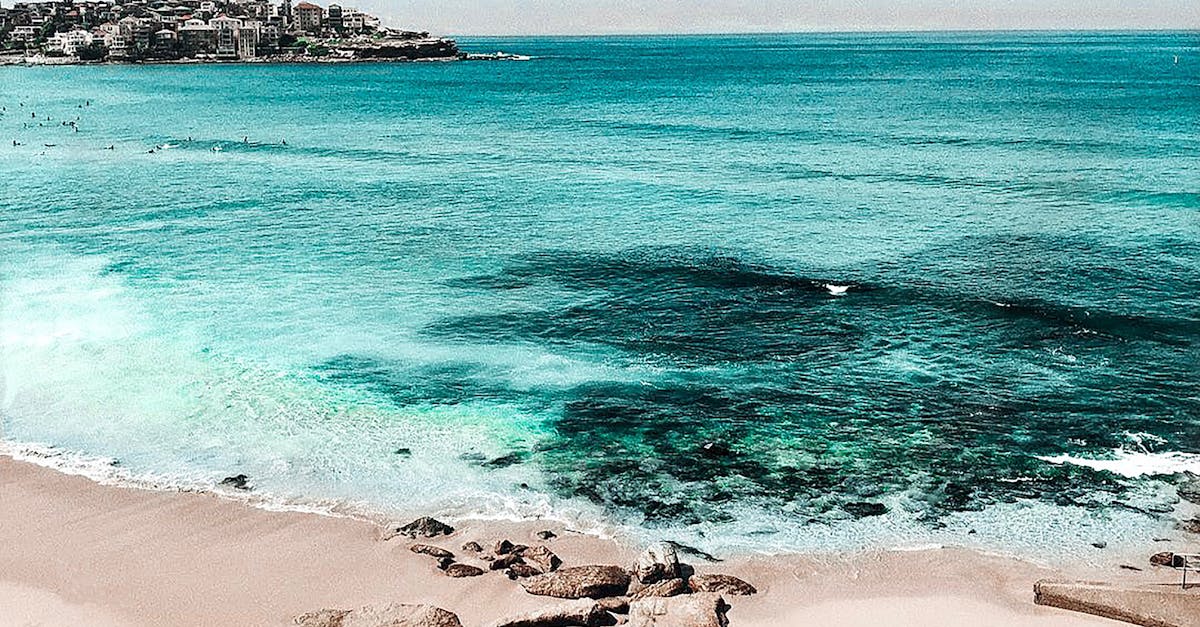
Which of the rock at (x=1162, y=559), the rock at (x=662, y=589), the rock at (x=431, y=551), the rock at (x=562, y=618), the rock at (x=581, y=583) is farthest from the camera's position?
the rock at (x=431, y=551)

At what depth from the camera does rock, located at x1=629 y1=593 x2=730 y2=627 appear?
2041 centimetres

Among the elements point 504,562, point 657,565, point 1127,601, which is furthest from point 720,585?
point 1127,601

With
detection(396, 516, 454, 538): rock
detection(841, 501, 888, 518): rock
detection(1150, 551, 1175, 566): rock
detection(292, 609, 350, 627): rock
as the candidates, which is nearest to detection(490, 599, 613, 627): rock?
detection(292, 609, 350, 627): rock

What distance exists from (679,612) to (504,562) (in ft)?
14.9

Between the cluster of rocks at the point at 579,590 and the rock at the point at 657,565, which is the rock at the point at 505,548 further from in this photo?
the rock at the point at 657,565

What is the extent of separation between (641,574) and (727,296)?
2232cm

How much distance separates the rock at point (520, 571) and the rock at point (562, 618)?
207 centimetres

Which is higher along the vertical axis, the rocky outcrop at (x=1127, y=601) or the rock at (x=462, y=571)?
the rocky outcrop at (x=1127, y=601)

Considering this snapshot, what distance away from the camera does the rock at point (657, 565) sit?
22.4 metres

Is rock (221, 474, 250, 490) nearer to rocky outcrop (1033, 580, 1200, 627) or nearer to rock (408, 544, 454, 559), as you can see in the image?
rock (408, 544, 454, 559)

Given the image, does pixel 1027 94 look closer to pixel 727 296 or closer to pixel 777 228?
pixel 777 228

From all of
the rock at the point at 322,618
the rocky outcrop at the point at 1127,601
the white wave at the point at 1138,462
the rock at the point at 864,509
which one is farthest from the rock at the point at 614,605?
the white wave at the point at 1138,462

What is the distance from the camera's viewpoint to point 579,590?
21.9 m

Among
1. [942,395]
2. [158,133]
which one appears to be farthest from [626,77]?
[942,395]
